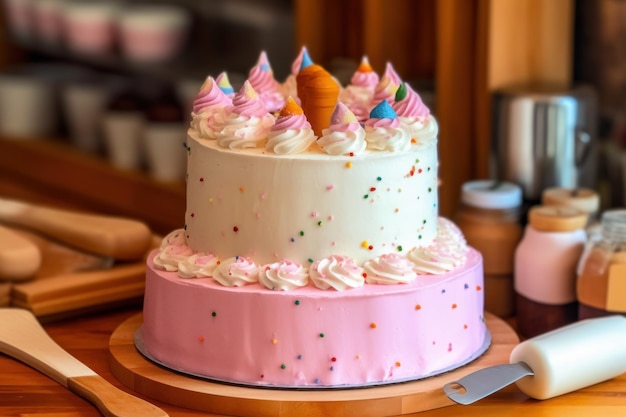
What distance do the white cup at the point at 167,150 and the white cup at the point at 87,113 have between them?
1.00ft

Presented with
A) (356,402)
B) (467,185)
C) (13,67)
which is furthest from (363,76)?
(13,67)

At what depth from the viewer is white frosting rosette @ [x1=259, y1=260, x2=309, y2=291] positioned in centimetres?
136

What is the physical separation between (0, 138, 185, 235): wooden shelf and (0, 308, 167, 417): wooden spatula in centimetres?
82

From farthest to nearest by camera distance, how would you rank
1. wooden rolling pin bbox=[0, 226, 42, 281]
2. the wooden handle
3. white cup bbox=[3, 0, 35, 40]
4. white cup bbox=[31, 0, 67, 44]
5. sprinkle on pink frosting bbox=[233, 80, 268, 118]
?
white cup bbox=[3, 0, 35, 40] < white cup bbox=[31, 0, 67, 44] < wooden rolling pin bbox=[0, 226, 42, 281] < sprinkle on pink frosting bbox=[233, 80, 268, 118] < the wooden handle

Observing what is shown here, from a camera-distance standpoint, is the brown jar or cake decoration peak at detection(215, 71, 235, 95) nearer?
cake decoration peak at detection(215, 71, 235, 95)

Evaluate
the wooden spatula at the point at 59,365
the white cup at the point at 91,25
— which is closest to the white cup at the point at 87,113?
the white cup at the point at 91,25

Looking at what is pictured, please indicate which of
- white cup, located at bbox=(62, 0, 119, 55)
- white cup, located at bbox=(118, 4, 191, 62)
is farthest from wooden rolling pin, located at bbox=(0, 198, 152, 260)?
white cup, located at bbox=(62, 0, 119, 55)

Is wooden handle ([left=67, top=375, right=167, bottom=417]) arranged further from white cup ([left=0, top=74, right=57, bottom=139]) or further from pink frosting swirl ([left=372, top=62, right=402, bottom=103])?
white cup ([left=0, top=74, right=57, bottom=139])

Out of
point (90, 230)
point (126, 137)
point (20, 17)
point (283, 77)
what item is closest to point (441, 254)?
point (90, 230)

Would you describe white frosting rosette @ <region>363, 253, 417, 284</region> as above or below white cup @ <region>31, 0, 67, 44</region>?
below

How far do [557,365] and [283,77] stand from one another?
1242mm

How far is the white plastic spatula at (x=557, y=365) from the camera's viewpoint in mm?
1371

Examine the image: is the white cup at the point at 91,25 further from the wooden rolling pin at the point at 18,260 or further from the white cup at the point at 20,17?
the wooden rolling pin at the point at 18,260

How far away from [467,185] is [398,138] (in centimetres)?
41
